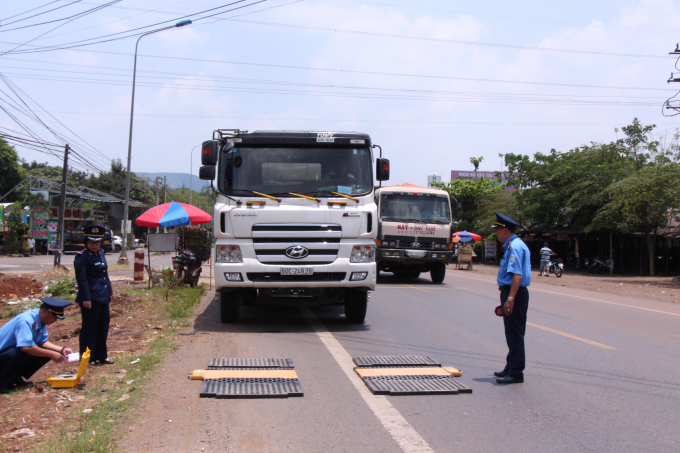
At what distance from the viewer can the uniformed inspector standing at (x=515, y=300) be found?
5.75 meters

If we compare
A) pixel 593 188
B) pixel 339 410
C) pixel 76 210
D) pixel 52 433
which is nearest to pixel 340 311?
pixel 339 410

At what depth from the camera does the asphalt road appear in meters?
4.18

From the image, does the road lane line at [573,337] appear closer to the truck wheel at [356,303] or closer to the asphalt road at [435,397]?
the asphalt road at [435,397]

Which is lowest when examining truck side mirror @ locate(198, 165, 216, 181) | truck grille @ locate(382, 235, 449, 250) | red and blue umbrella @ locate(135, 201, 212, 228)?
truck grille @ locate(382, 235, 449, 250)

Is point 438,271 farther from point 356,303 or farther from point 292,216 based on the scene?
point 292,216

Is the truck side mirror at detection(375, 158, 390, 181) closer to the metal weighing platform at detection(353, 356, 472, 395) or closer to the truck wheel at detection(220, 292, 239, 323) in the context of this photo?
the truck wheel at detection(220, 292, 239, 323)

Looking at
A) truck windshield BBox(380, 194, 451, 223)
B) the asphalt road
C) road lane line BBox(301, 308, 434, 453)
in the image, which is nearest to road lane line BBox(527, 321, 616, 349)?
the asphalt road

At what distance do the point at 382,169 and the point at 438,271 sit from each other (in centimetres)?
965

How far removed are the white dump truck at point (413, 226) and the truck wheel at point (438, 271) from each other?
21.3 inches

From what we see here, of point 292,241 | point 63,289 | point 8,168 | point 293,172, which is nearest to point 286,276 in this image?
point 292,241

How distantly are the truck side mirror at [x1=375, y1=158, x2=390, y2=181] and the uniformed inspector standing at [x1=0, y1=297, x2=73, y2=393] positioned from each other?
5.41m

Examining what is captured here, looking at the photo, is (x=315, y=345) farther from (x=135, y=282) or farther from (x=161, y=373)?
(x=135, y=282)

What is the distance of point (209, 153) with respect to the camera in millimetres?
8633

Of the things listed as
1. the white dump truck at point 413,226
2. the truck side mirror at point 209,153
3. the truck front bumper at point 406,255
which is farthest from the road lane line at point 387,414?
the white dump truck at point 413,226
